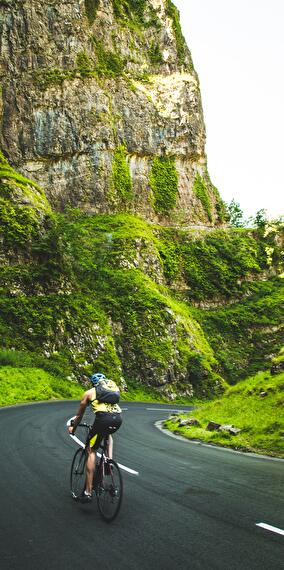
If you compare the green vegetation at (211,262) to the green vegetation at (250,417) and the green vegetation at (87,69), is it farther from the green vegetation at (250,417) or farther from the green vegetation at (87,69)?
the green vegetation at (250,417)

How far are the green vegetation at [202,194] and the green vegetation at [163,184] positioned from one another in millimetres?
4127

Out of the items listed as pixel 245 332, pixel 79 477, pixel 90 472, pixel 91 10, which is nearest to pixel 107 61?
pixel 91 10

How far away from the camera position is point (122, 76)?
63812 millimetres

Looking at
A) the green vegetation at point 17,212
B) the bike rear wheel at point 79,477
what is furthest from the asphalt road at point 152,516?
the green vegetation at point 17,212

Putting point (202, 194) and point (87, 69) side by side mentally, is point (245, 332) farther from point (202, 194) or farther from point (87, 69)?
point (87, 69)

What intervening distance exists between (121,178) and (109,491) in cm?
5601

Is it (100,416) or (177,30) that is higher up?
(177,30)

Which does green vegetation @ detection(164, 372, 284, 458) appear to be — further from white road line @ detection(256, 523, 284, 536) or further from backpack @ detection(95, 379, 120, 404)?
backpack @ detection(95, 379, 120, 404)

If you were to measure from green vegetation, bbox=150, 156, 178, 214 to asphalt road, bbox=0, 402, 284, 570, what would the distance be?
53938 millimetres

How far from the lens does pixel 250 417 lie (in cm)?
1507

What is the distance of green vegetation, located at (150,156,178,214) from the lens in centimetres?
6250

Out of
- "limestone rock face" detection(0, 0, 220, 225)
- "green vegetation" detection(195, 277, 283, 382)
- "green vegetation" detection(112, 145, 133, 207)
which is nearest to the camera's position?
"green vegetation" detection(195, 277, 283, 382)

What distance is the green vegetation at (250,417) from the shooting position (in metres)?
12.8

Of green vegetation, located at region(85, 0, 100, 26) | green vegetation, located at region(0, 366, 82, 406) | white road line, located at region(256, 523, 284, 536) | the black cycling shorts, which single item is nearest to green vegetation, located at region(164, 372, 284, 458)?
white road line, located at region(256, 523, 284, 536)
